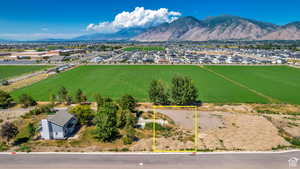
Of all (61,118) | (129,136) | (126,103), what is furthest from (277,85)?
(61,118)

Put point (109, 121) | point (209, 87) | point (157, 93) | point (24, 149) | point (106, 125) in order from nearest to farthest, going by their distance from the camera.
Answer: point (24, 149) → point (106, 125) → point (109, 121) → point (157, 93) → point (209, 87)

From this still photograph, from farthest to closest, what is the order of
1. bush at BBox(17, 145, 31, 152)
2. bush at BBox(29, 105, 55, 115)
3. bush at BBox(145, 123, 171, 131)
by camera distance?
bush at BBox(29, 105, 55, 115), bush at BBox(145, 123, 171, 131), bush at BBox(17, 145, 31, 152)

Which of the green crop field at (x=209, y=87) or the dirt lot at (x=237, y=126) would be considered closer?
the dirt lot at (x=237, y=126)

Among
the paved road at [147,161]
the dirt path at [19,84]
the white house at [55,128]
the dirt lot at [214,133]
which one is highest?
the dirt path at [19,84]

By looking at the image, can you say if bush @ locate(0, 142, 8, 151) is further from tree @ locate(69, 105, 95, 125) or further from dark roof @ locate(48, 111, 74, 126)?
Answer: tree @ locate(69, 105, 95, 125)

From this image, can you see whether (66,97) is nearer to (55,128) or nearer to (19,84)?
(55,128)

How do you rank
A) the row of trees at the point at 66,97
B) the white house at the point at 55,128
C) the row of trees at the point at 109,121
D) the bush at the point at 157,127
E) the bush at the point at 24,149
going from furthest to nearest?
1. the row of trees at the point at 66,97
2. the bush at the point at 157,127
3. the white house at the point at 55,128
4. the row of trees at the point at 109,121
5. the bush at the point at 24,149

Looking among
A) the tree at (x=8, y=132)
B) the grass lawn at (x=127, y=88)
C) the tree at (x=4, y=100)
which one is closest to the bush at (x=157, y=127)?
the grass lawn at (x=127, y=88)

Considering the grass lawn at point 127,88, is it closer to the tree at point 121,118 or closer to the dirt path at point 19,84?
the dirt path at point 19,84

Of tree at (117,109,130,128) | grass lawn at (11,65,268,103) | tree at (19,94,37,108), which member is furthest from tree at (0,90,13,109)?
tree at (117,109,130,128)
